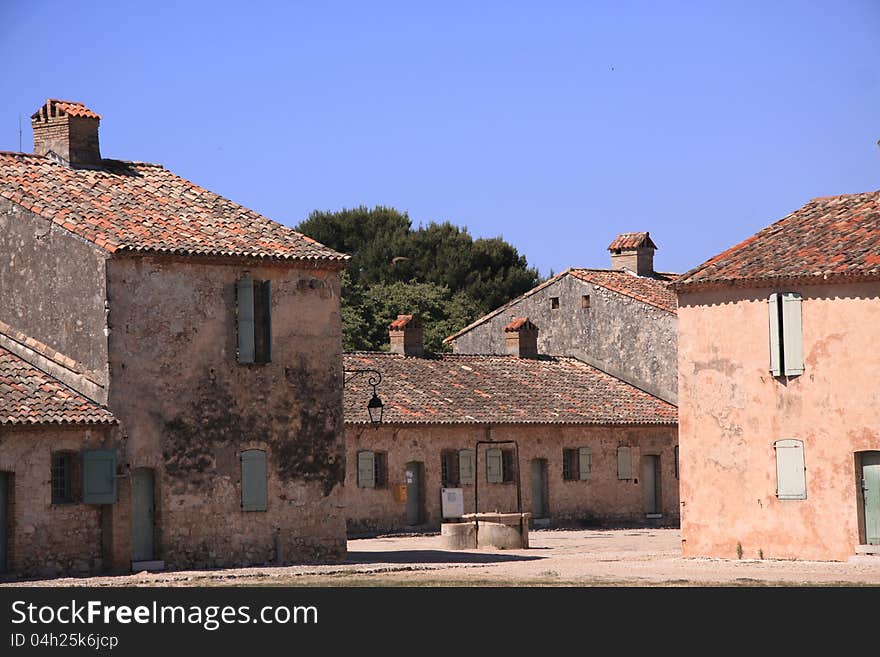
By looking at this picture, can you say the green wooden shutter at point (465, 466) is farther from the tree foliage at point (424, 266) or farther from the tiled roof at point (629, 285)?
the tree foliage at point (424, 266)

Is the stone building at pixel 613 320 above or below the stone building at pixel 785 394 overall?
above

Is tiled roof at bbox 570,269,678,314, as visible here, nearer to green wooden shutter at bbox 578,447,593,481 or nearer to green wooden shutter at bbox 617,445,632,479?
green wooden shutter at bbox 617,445,632,479

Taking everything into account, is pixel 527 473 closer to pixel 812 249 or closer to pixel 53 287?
pixel 812 249

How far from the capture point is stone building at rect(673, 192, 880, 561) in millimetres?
32406

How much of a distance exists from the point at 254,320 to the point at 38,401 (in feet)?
14.5

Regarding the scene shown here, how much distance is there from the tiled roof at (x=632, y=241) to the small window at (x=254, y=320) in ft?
87.6

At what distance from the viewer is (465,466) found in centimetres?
4716

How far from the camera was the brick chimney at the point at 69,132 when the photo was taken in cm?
3497

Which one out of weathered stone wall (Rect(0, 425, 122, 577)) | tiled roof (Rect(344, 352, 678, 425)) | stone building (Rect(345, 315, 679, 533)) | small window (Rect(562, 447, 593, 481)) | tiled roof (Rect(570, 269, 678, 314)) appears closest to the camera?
weathered stone wall (Rect(0, 425, 122, 577))

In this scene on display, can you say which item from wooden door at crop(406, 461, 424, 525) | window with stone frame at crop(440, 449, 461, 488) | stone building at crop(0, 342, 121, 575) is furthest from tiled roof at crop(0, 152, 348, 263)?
window with stone frame at crop(440, 449, 461, 488)

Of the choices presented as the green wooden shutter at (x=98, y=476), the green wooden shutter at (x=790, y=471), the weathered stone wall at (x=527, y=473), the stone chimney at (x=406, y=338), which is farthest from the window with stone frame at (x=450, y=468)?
the green wooden shutter at (x=98, y=476)

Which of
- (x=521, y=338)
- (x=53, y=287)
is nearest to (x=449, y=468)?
(x=521, y=338)

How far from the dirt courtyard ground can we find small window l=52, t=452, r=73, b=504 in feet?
5.32
